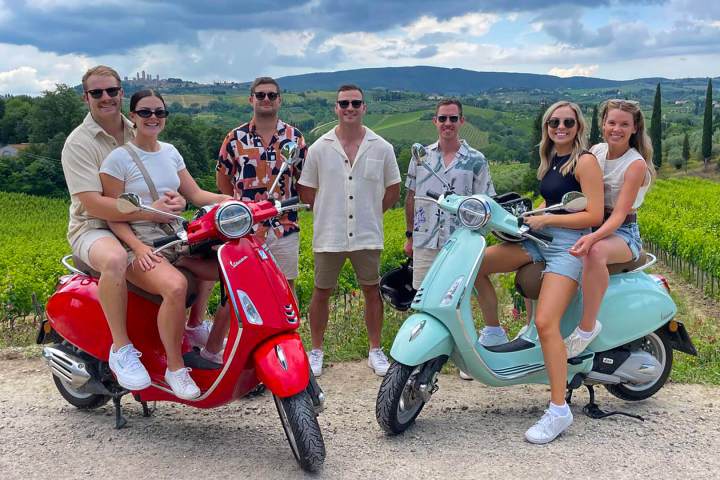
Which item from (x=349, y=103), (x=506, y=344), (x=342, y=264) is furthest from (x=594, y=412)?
(x=349, y=103)

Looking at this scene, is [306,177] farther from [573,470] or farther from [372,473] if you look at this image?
[573,470]

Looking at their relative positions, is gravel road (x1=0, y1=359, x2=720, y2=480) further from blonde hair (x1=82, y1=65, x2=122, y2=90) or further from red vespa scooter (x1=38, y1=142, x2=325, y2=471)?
blonde hair (x1=82, y1=65, x2=122, y2=90)

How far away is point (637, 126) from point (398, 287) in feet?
6.59

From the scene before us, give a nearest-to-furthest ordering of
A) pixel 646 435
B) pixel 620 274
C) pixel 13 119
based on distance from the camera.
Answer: pixel 646 435 → pixel 620 274 → pixel 13 119

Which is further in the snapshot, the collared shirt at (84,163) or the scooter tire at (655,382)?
the scooter tire at (655,382)

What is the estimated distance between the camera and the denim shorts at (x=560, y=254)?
3887 mm

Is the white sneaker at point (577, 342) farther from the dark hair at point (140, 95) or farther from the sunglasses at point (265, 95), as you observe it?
the dark hair at point (140, 95)

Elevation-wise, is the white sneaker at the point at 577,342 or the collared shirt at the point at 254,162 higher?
the collared shirt at the point at 254,162

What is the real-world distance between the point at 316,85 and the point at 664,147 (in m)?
143

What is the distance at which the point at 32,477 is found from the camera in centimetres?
354

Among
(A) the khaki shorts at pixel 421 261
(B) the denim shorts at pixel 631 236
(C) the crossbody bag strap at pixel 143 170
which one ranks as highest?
(C) the crossbody bag strap at pixel 143 170

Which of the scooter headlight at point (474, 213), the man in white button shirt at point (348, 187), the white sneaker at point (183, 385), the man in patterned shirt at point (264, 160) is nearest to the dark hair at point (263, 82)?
the man in patterned shirt at point (264, 160)

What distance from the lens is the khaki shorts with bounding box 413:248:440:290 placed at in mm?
4930

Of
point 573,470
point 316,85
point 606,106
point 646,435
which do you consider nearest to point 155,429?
point 573,470
